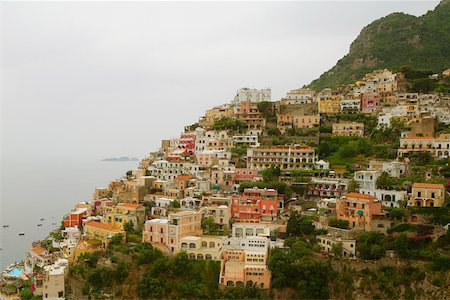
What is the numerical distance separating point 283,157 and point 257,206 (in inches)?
294

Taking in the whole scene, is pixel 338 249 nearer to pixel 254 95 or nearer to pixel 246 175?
pixel 246 175

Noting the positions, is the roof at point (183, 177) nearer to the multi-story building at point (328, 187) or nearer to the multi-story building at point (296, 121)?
the multi-story building at point (328, 187)

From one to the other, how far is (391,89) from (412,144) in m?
13.7

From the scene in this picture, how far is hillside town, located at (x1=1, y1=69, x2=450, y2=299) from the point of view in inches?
959

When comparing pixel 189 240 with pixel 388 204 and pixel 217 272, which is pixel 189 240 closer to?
pixel 217 272

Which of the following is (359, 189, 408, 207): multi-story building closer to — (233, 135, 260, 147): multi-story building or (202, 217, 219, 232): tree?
(202, 217, 219, 232): tree

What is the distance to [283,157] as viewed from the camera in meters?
35.2

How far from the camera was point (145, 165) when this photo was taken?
42.9m

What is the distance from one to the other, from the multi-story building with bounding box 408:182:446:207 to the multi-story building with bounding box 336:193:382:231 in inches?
79.7

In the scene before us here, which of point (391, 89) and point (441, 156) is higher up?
point (391, 89)

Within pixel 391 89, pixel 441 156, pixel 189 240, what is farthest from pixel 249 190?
pixel 391 89

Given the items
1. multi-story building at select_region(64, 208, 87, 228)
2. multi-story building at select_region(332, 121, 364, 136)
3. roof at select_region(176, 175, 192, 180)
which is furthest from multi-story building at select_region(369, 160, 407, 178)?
multi-story building at select_region(64, 208, 87, 228)

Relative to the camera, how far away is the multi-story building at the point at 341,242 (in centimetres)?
2428

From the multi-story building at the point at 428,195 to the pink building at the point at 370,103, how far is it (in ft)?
58.1
